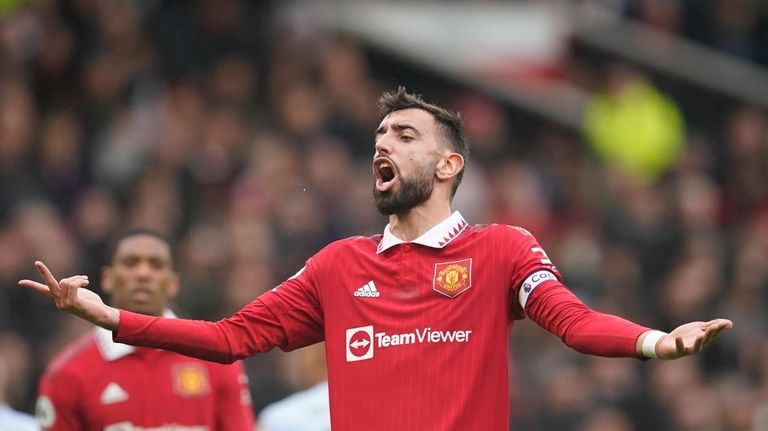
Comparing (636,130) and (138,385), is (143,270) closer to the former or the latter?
(138,385)

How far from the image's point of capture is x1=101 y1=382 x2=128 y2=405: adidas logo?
7625mm

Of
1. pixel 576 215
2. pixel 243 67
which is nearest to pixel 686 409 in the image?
pixel 576 215

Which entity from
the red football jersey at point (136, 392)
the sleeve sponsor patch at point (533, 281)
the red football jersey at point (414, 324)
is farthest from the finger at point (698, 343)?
the red football jersey at point (136, 392)

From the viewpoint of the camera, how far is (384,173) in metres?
6.37

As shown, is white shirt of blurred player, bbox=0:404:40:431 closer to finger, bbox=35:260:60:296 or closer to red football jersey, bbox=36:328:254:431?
red football jersey, bbox=36:328:254:431

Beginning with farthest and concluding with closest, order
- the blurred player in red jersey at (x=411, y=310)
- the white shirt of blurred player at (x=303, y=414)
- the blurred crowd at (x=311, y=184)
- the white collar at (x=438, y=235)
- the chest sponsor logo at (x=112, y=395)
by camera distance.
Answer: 1. the blurred crowd at (x=311, y=184)
2. the white shirt of blurred player at (x=303, y=414)
3. the chest sponsor logo at (x=112, y=395)
4. the white collar at (x=438, y=235)
5. the blurred player in red jersey at (x=411, y=310)

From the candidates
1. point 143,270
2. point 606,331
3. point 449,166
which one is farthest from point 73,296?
point 143,270

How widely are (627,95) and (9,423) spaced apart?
8515 millimetres

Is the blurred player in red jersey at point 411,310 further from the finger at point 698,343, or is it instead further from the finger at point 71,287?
the finger at point 698,343

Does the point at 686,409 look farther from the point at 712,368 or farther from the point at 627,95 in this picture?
the point at 627,95

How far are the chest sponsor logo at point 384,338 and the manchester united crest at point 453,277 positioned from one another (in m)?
0.16

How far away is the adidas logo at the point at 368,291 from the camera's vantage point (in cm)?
618

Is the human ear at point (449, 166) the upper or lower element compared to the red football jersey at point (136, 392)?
upper

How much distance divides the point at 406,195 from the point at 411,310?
0.48m
